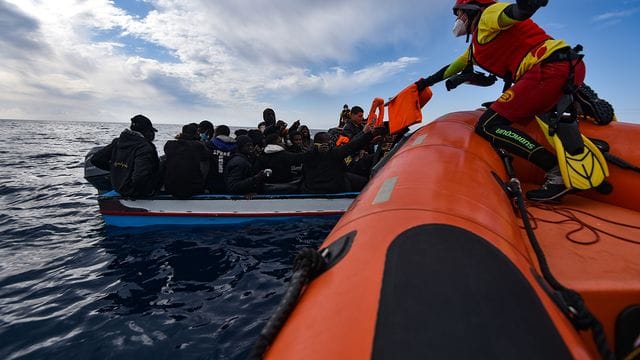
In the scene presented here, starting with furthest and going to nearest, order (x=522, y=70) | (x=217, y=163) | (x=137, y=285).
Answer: (x=217, y=163) → (x=137, y=285) → (x=522, y=70)

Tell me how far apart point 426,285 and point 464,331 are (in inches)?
7.8

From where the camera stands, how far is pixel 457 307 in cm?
109

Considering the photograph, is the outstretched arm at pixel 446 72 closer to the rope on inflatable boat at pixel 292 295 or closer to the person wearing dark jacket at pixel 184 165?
the rope on inflatable boat at pixel 292 295

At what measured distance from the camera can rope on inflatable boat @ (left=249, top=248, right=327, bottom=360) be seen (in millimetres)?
1171

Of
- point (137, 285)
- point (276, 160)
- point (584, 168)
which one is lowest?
point (137, 285)

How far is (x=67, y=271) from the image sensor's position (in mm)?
4699

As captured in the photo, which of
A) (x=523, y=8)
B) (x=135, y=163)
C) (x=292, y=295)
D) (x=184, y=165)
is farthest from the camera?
(x=184, y=165)

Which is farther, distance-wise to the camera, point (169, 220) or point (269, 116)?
point (269, 116)

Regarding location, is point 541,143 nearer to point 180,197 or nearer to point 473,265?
point 473,265

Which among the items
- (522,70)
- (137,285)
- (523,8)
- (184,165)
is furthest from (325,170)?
(523,8)

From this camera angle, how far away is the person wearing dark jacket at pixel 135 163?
630cm

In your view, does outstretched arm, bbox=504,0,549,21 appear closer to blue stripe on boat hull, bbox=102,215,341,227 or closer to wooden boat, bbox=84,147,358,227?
wooden boat, bbox=84,147,358,227

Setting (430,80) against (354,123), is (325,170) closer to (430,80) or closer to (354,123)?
(354,123)

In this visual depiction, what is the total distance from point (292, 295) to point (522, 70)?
11.0 feet
